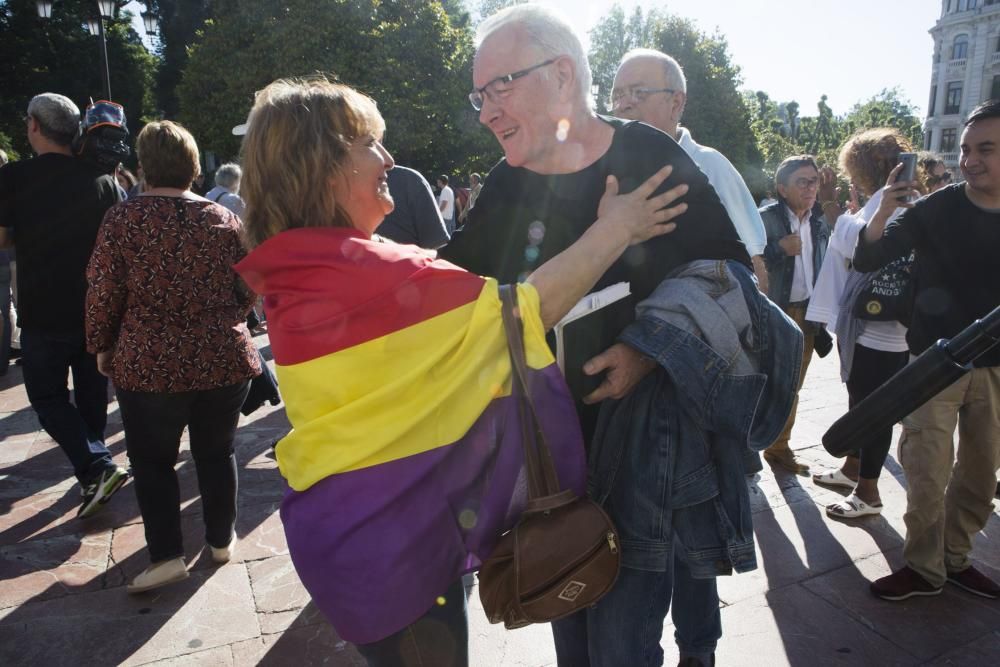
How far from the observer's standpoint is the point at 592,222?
6.03ft

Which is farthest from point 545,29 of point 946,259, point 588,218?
point 946,259

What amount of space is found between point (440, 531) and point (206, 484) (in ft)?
7.56

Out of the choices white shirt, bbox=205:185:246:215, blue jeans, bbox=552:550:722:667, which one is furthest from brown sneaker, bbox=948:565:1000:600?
white shirt, bbox=205:185:246:215

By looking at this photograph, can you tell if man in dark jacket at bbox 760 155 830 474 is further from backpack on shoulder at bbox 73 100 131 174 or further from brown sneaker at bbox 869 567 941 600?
backpack on shoulder at bbox 73 100 131 174

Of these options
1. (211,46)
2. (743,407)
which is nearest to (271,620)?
(743,407)

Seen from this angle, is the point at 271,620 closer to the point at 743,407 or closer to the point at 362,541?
the point at 362,541

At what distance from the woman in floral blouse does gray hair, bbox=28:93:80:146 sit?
1213mm

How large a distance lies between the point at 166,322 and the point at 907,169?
11.0 ft

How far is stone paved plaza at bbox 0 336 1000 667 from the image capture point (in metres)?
2.73

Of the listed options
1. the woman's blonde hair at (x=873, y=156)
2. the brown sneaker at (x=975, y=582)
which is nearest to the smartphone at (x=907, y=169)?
the woman's blonde hair at (x=873, y=156)

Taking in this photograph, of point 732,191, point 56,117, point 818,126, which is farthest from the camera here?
point 818,126

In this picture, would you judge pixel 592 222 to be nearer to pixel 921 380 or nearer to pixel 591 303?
pixel 591 303

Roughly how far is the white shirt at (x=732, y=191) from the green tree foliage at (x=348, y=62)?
22439 mm

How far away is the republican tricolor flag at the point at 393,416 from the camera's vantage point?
4.59ft
